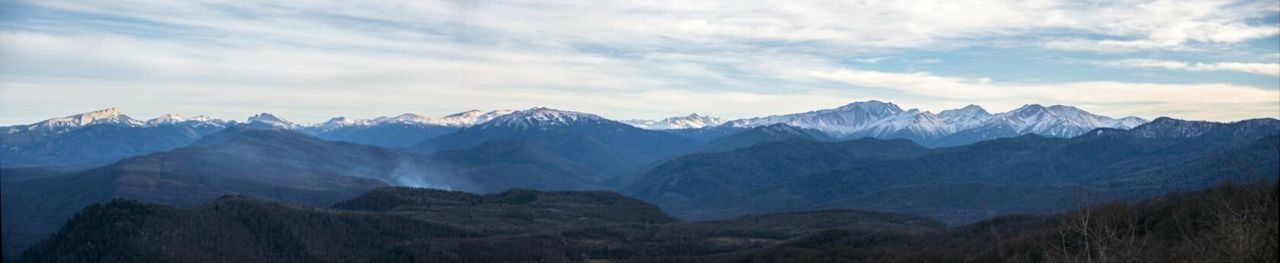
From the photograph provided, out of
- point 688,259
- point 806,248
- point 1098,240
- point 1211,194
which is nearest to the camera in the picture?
point 1098,240

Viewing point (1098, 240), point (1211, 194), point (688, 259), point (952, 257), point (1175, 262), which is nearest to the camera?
point (1098, 240)

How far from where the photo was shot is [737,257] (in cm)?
17850

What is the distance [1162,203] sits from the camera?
5162 inches

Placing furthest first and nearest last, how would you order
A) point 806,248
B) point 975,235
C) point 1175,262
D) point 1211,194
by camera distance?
point 806,248
point 975,235
point 1211,194
point 1175,262

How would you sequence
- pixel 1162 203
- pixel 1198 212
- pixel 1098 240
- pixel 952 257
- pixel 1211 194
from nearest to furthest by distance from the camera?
pixel 1098 240 < pixel 1198 212 < pixel 1211 194 < pixel 1162 203 < pixel 952 257

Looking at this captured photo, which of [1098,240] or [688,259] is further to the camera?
[688,259]

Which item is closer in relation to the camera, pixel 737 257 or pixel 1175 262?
pixel 1175 262

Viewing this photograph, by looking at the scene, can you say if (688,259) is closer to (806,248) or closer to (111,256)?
(806,248)

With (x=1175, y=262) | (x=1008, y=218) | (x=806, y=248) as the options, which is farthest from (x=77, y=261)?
(x=1175, y=262)

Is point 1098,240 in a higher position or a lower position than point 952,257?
higher

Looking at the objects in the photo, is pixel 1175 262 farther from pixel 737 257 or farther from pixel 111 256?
pixel 111 256

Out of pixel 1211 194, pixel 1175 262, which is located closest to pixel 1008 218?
pixel 1211 194

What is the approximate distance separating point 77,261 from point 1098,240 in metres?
210

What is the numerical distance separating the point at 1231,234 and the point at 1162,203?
11023cm
